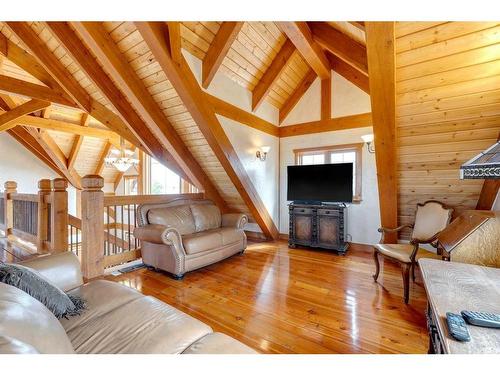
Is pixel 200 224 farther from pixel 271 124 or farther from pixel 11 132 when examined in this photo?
pixel 11 132

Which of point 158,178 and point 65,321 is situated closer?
point 65,321

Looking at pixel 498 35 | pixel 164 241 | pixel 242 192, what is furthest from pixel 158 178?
pixel 498 35

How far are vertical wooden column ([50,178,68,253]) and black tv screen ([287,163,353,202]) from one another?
333 cm

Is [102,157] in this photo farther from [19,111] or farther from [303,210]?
[303,210]

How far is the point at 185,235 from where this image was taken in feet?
10.9

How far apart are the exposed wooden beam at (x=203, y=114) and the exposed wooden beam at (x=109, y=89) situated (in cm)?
101

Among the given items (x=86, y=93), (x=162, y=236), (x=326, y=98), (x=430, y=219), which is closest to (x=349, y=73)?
(x=326, y=98)

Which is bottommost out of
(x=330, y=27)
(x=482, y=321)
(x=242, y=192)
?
(x=482, y=321)

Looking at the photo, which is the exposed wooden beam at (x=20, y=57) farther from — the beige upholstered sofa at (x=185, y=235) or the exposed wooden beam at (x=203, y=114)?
the beige upholstered sofa at (x=185, y=235)

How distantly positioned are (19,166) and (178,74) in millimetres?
6449

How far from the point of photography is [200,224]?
3701mm

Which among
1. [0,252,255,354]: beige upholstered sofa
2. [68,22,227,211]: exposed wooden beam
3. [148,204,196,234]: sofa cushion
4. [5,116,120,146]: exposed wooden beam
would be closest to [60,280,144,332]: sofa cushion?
[0,252,255,354]: beige upholstered sofa

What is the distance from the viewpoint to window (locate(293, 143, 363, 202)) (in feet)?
13.5

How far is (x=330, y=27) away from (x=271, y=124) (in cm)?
190
